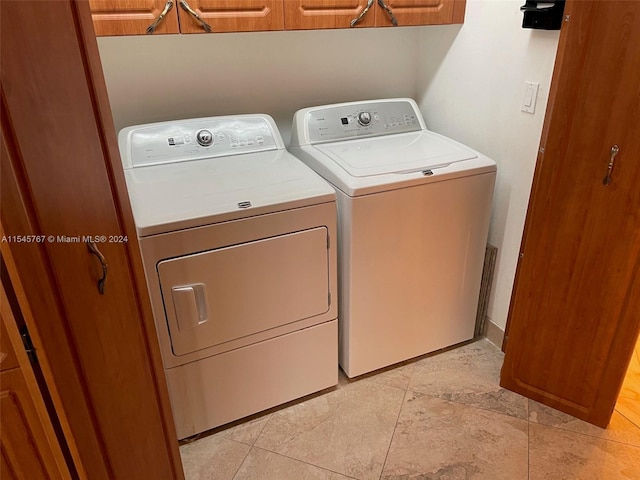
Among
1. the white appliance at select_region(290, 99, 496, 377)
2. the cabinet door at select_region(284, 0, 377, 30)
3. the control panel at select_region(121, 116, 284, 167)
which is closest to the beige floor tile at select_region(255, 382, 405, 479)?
the white appliance at select_region(290, 99, 496, 377)

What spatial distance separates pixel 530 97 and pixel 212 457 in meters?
1.79

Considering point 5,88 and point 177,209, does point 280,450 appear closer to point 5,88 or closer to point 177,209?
point 177,209

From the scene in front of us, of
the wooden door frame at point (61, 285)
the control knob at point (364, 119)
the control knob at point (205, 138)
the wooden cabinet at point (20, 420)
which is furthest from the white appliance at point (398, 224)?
the wooden cabinet at point (20, 420)

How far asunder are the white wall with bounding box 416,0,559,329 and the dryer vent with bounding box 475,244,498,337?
3cm

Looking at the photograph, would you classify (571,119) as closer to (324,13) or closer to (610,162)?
(610,162)

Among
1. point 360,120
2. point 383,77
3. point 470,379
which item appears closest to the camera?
point 470,379

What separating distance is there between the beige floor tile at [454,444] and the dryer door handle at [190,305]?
852 millimetres

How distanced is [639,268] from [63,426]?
5.51 ft

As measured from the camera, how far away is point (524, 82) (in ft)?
6.00

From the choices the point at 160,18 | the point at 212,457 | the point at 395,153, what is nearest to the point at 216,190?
the point at 160,18

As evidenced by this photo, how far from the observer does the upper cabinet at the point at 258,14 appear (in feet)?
5.21

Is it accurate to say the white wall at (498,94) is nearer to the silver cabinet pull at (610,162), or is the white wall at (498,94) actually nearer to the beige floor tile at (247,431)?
the silver cabinet pull at (610,162)

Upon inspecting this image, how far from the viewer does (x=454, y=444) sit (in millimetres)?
1794

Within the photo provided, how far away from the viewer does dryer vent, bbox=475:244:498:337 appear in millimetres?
2164
